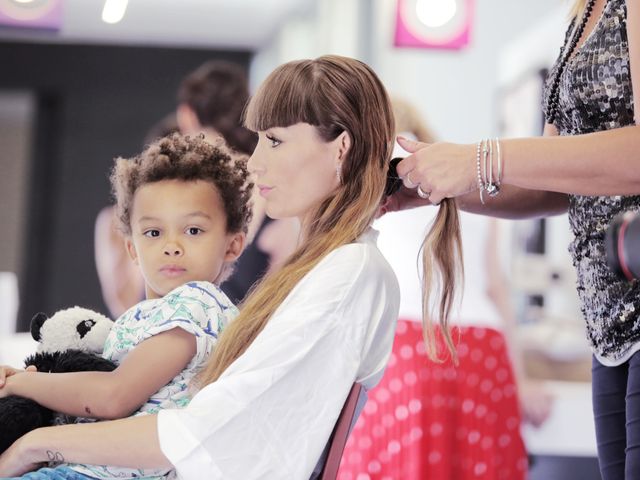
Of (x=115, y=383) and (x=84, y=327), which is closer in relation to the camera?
(x=115, y=383)

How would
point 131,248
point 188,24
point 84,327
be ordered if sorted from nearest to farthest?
1. point 84,327
2. point 131,248
3. point 188,24

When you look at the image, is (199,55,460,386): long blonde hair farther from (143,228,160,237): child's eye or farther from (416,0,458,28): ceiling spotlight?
(416,0,458,28): ceiling spotlight

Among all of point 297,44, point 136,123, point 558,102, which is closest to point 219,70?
point 558,102

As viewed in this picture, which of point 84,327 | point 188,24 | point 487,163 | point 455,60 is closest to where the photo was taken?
point 487,163

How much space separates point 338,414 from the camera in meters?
1.25

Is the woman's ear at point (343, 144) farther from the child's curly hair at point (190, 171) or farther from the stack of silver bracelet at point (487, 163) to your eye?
the child's curly hair at point (190, 171)

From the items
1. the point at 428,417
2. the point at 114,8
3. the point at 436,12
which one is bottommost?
the point at 428,417

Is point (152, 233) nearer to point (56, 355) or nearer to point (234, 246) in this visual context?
point (234, 246)

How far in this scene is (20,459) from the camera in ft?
4.21

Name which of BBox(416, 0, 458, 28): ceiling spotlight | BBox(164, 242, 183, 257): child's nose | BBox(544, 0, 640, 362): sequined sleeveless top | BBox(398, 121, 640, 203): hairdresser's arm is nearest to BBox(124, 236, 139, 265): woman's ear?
BBox(164, 242, 183, 257): child's nose

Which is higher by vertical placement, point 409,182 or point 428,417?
point 409,182

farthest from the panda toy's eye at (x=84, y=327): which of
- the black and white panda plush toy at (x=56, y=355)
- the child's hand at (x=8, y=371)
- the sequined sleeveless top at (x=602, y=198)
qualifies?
the sequined sleeveless top at (x=602, y=198)

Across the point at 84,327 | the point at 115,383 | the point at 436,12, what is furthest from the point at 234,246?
the point at 436,12

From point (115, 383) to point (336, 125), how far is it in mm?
520
